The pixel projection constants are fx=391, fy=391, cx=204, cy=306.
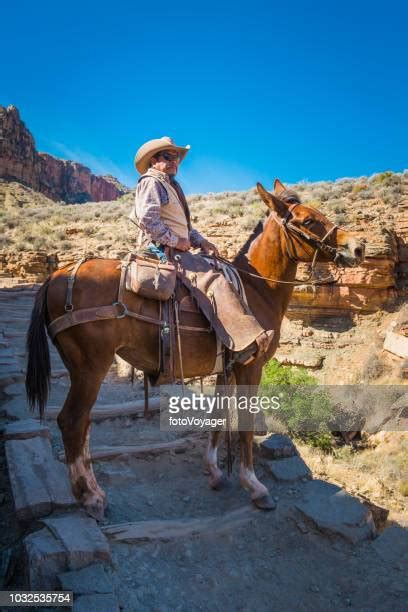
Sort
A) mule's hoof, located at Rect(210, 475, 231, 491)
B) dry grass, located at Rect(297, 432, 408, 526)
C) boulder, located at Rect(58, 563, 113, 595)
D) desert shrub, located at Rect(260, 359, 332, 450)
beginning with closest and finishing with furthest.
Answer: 1. boulder, located at Rect(58, 563, 113, 595)
2. mule's hoof, located at Rect(210, 475, 231, 491)
3. dry grass, located at Rect(297, 432, 408, 526)
4. desert shrub, located at Rect(260, 359, 332, 450)

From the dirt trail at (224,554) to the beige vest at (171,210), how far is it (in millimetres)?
2746

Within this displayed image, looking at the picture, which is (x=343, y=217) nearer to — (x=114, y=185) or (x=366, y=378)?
(x=366, y=378)

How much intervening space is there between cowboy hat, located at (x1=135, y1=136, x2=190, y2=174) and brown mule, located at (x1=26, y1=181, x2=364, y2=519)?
889mm

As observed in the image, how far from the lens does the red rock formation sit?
54656mm

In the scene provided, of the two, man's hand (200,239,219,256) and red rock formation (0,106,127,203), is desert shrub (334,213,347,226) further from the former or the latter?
red rock formation (0,106,127,203)

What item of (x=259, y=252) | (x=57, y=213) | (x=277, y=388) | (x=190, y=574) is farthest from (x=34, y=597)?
(x=57, y=213)

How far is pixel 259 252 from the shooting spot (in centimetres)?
420

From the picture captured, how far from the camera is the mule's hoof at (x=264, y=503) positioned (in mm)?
3947

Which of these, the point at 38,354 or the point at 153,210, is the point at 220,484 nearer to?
the point at 38,354

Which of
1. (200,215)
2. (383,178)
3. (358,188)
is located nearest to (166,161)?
(200,215)

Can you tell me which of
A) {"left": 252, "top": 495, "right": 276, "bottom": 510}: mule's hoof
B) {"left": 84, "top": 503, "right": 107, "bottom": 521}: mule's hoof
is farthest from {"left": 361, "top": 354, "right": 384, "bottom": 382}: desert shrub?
{"left": 84, "top": 503, "right": 107, "bottom": 521}: mule's hoof

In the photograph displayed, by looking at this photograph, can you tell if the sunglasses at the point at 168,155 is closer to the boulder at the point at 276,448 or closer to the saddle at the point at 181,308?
the saddle at the point at 181,308

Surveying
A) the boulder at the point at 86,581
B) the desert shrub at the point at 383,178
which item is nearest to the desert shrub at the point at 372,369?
the boulder at the point at 86,581

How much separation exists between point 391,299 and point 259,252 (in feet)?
32.8
